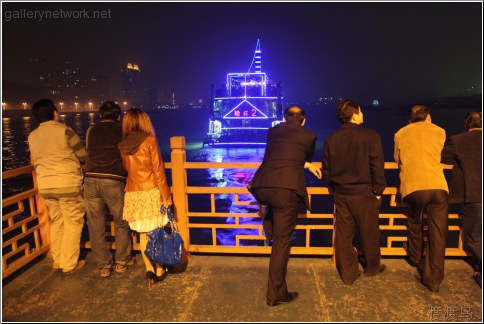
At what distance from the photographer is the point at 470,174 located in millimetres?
3617

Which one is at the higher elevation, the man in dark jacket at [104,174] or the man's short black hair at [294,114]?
the man's short black hair at [294,114]

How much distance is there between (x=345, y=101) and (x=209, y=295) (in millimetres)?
2709

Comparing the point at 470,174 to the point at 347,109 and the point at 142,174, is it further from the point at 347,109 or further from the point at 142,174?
the point at 142,174

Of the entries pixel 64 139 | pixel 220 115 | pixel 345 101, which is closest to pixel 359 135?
pixel 345 101

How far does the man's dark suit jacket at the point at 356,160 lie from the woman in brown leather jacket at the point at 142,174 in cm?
193

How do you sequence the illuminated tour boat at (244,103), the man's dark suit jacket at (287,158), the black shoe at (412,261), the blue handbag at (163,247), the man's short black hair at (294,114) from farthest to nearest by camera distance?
the illuminated tour boat at (244,103) < the black shoe at (412,261) < the blue handbag at (163,247) < the man's short black hair at (294,114) < the man's dark suit jacket at (287,158)

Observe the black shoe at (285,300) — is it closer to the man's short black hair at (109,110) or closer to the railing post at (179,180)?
the railing post at (179,180)

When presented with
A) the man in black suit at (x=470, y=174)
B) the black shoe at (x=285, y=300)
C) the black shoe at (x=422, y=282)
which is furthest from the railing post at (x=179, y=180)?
the man in black suit at (x=470, y=174)

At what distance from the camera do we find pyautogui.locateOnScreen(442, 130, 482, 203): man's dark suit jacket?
3.57 metres

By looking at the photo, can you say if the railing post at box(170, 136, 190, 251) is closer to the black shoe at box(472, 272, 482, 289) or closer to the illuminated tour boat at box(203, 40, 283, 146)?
the black shoe at box(472, 272, 482, 289)

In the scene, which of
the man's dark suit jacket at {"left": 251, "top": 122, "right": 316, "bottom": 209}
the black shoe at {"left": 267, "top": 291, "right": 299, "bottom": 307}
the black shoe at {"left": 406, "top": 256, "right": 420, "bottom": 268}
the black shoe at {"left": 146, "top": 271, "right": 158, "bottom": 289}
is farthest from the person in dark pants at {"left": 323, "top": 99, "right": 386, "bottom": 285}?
the black shoe at {"left": 146, "top": 271, "right": 158, "bottom": 289}

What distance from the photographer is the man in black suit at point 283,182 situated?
10.6 feet

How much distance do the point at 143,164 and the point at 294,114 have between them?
5.83 feet

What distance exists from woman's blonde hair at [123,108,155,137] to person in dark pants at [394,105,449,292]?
2.92 m
